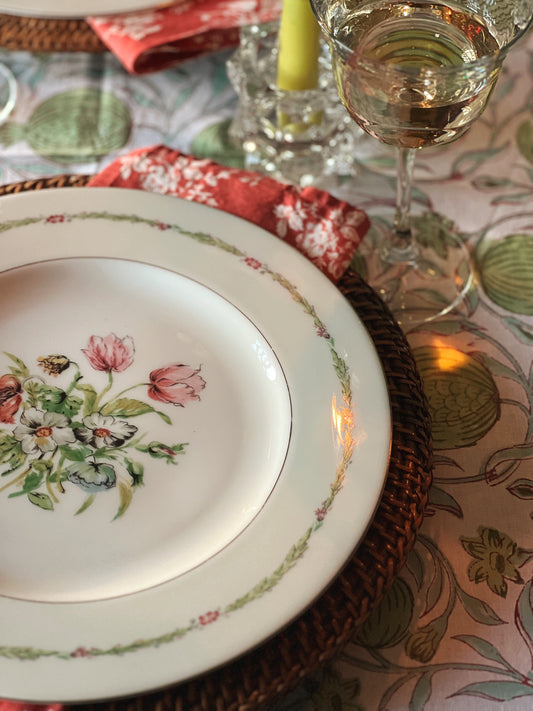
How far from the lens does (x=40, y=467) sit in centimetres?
50

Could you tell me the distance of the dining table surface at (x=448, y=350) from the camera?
1.53 ft

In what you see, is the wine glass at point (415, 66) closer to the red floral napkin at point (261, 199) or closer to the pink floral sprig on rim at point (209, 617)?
the red floral napkin at point (261, 199)

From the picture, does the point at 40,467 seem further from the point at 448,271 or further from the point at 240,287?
the point at 448,271

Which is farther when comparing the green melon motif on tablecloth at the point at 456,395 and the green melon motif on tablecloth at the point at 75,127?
the green melon motif on tablecloth at the point at 75,127

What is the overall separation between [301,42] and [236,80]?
0.09 m

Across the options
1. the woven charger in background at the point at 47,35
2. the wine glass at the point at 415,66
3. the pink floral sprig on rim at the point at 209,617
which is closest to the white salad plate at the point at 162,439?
the pink floral sprig on rim at the point at 209,617

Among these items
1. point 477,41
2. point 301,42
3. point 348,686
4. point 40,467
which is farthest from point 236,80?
point 348,686

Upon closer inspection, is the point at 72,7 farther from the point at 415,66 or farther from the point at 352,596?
the point at 352,596

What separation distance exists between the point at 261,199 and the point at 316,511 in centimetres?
27

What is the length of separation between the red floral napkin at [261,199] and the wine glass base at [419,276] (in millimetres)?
52

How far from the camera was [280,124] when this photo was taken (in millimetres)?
708

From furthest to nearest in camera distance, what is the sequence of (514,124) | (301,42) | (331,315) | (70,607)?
1. (514,124)
2. (301,42)
3. (331,315)
4. (70,607)

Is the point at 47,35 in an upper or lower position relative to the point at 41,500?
upper

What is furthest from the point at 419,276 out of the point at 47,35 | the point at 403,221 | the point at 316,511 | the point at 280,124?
the point at 47,35
